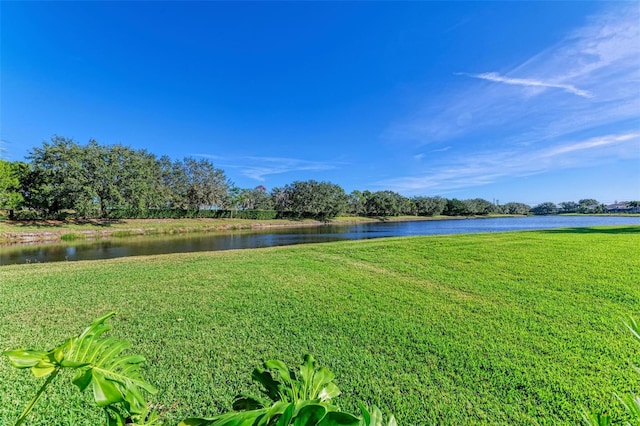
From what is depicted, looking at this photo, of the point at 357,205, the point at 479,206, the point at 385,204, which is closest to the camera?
the point at 385,204

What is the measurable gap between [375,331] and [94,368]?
3.31m

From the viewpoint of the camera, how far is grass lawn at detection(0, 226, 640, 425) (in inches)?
93.4

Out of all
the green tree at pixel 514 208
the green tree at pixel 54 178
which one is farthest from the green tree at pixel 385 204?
the green tree at pixel 514 208

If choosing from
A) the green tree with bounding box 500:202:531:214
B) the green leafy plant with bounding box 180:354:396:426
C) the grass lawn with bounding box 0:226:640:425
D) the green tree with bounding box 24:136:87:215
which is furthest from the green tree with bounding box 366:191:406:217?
the green leafy plant with bounding box 180:354:396:426

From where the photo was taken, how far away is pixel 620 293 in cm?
473

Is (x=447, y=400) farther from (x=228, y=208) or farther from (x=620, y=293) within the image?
(x=228, y=208)

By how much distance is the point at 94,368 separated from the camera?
2.84 ft

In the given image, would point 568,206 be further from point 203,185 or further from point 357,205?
point 203,185

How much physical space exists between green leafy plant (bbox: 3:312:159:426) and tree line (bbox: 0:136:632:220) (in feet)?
109

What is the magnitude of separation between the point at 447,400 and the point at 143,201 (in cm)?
3655

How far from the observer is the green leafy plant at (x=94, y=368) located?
2.37 feet

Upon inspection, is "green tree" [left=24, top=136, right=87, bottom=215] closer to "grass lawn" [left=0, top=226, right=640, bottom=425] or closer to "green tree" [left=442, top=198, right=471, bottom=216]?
"grass lawn" [left=0, top=226, right=640, bottom=425]

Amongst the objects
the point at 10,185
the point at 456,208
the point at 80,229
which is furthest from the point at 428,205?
the point at 10,185

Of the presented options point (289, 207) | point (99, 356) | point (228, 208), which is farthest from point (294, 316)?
point (289, 207)
